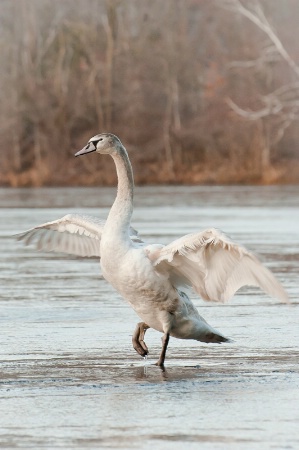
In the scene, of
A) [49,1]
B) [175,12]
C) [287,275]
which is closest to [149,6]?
[175,12]

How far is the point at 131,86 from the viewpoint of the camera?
2141 inches

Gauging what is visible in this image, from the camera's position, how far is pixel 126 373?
8.71m

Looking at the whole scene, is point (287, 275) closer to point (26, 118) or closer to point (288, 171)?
point (288, 171)

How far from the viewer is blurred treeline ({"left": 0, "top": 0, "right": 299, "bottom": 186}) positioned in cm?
5200

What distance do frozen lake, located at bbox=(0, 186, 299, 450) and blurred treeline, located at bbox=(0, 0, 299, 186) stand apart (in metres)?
35.2

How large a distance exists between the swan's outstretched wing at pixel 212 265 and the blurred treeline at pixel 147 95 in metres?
39.9

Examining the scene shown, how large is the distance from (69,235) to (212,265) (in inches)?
85.1

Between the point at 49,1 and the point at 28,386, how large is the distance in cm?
5460

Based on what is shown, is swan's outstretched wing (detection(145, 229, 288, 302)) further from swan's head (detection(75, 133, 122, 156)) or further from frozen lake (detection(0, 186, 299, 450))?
swan's head (detection(75, 133, 122, 156))

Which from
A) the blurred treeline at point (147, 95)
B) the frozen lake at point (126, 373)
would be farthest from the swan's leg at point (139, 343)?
the blurred treeline at point (147, 95)

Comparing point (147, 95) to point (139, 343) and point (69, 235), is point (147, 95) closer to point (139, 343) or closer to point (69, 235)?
point (69, 235)

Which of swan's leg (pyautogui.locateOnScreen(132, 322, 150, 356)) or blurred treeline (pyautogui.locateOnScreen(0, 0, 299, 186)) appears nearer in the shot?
swan's leg (pyautogui.locateOnScreen(132, 322, 150, 356))

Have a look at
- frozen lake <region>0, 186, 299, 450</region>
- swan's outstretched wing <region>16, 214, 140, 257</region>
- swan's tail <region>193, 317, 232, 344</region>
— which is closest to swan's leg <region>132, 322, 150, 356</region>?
frozen lake <region>0, 186, 299, 450</region>

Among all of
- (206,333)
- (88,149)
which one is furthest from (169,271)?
(88,149)
